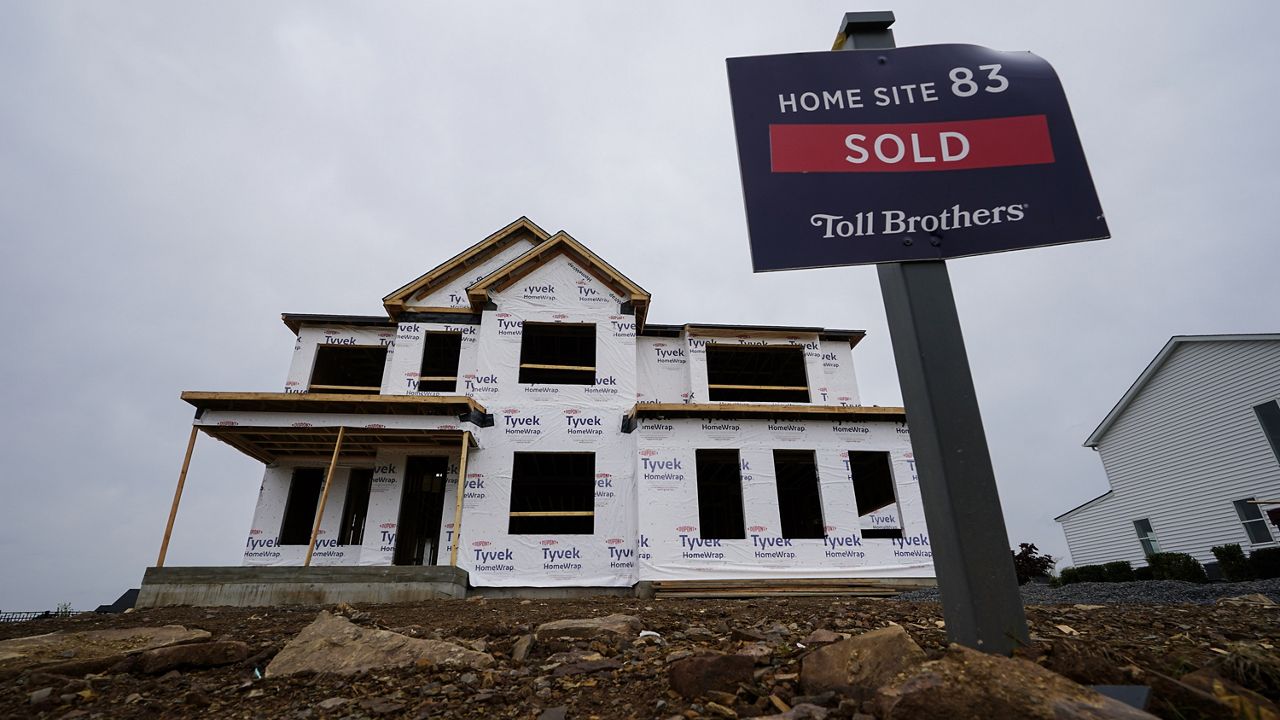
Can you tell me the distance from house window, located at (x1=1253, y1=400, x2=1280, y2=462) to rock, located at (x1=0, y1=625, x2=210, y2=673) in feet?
87.0

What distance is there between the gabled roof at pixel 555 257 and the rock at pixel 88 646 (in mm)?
10493

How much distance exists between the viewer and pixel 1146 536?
22.7m

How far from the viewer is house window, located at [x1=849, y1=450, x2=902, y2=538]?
15.1 metres

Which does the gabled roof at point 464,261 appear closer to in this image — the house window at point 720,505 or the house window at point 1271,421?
the house window at point 720,505

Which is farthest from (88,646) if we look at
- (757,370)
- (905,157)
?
(757,370)

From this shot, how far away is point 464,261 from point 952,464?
16188 millimetres

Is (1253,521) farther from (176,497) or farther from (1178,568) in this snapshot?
(176,497)

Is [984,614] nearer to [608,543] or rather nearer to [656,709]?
[656,709]

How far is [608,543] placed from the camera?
1334 centimetres

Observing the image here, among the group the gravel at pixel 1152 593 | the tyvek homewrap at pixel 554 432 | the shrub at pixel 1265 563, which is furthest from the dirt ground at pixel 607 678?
the shrub at pixel 1265 563

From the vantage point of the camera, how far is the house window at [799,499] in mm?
17453

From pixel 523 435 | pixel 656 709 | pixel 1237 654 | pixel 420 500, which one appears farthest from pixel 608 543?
pixel 1237 654

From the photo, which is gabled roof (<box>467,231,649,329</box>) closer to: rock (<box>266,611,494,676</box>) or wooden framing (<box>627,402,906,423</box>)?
wooden framing (<box>627,402,906,423</box>)

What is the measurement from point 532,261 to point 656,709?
14.6 m
